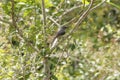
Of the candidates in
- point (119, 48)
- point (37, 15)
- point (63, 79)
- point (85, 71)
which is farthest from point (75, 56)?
point (37, 15)

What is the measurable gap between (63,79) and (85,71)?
158 cm

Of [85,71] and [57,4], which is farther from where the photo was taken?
[85,71]

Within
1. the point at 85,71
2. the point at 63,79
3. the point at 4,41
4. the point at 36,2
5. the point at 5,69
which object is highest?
the point at 36,2

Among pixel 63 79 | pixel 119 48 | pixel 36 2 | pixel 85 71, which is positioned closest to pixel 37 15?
pixel 36 2

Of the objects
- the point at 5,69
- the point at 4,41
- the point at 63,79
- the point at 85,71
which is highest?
the point at 4,41

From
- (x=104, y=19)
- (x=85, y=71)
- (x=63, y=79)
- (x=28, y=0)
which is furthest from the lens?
(x=104, y=19)

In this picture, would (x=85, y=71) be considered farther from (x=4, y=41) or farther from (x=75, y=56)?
(x=4, y=41)

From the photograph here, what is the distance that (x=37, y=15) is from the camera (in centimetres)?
209

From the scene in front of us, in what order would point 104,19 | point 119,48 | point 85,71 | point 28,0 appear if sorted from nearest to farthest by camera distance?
point 28,0, point 85,71, point 119,48, point 104,19

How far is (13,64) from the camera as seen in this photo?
2.07 meters

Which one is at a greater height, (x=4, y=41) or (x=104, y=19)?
(x=4, y=41)

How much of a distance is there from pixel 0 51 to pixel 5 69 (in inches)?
3.8

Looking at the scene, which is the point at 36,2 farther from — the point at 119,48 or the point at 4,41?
the point at 119,48

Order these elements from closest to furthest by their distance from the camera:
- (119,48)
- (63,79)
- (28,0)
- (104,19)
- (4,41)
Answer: (28,0) < (4,41) < (63,79) < (119,48) < (104,19)
